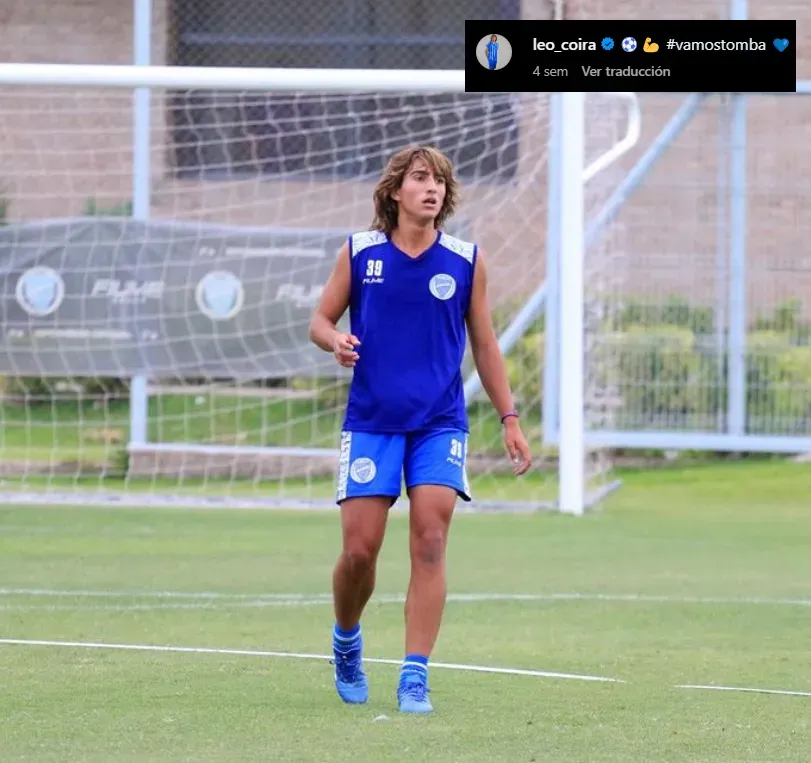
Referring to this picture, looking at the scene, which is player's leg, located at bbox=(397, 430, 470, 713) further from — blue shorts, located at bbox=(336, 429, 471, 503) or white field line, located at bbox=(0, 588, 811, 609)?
white field line, located at bbox=(0, 588, 811, 609)

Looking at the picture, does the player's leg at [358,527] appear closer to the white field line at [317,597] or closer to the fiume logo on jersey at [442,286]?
the fiume logo on jersey at [442,286]

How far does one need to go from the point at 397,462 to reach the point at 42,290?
33.8ft

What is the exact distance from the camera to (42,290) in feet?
54.0

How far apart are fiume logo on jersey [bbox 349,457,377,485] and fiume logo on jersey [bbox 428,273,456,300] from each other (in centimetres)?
62

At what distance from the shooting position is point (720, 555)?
40.1ft

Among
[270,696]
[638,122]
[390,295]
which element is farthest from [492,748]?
[638,122]

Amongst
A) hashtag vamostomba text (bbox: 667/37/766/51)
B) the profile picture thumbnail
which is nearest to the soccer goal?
the profile picture thumbnail

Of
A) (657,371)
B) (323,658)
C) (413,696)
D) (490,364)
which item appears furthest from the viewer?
(657,371)

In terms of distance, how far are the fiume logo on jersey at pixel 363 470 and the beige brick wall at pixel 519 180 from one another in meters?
8.94

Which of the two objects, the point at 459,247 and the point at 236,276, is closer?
the point at 459,247

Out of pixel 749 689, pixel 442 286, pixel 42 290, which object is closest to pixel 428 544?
pixel 442 286

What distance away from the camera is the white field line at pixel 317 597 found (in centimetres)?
994

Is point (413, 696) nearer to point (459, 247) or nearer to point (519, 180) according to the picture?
point (459, 247)

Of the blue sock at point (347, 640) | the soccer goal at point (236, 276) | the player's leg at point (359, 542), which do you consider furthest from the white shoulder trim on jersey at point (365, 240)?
the soccer goal at point (236, 276)
